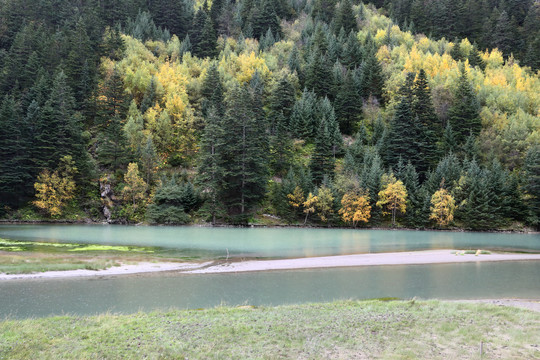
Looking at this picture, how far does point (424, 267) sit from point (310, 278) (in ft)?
33.0

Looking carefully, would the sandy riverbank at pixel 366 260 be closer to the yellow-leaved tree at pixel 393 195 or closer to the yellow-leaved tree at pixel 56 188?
the yellow-leaved tree at pixel 393 195

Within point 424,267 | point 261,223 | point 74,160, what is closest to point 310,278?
point 424,267

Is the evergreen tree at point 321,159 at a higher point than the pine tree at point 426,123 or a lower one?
lower

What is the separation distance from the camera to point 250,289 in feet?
65.6

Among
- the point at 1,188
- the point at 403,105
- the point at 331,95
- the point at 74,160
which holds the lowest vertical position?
the point at 1,188

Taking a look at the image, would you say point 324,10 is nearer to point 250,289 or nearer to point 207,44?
point 207,44

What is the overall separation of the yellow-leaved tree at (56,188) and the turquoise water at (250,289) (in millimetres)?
41927

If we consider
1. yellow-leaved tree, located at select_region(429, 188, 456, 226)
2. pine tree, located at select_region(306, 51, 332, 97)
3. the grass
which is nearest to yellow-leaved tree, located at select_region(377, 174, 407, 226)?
yellow-leaved tree, located at select_region(429, 188, 456, 226)

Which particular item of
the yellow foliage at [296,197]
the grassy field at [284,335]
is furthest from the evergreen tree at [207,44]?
the grassy field at [284,335]

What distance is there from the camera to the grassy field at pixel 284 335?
31.3ft

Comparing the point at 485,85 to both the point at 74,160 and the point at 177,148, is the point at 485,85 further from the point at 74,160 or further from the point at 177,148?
the point at 74,160

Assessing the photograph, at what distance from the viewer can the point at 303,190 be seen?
62375 millimetres

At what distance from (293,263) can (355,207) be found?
115 feet

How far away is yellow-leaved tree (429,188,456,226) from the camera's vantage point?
5884cm
